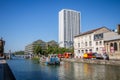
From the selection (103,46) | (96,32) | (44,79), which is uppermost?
(96,32)

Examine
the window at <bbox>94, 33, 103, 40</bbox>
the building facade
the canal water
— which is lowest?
the canal water

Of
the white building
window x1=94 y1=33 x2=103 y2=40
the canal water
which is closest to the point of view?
the canal water

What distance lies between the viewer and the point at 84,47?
115 metres

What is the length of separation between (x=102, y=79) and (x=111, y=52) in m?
54.4

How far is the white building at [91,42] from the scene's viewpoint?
99550 mm

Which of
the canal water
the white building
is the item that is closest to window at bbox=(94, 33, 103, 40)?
the white building

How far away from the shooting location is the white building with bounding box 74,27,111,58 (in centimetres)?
9955

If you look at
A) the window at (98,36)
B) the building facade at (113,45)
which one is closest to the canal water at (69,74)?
the building facade at (113,45)

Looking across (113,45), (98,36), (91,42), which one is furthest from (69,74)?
(91,42)

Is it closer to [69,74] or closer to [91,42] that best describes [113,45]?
[91,42]

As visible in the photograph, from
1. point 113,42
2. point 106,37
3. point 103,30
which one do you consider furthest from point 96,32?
point 113,42

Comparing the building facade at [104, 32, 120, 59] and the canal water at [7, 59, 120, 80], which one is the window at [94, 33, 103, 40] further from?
the canal water at [7, 59, 120, 80]

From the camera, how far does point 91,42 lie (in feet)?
353

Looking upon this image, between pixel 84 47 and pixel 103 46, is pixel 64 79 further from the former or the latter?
pixel 84 47
